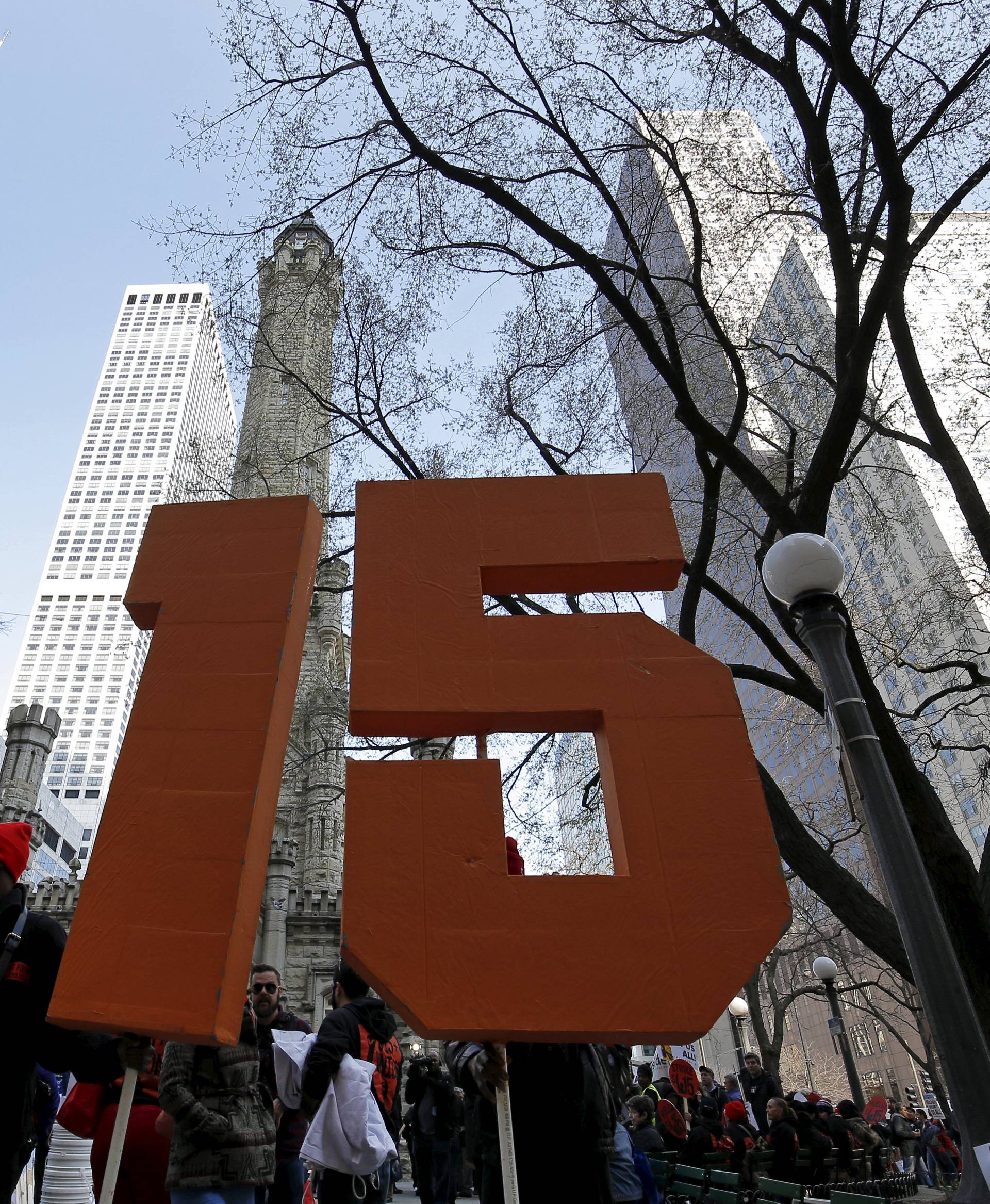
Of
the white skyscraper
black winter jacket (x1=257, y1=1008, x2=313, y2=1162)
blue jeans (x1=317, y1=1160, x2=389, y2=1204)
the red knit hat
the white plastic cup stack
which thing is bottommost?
blue jeans (x1=317, y1=1160, x2=389, y2=1204)

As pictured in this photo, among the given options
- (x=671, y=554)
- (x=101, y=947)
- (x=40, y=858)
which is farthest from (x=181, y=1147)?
(x=40, y=858)

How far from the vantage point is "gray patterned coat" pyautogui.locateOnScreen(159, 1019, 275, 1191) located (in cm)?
379

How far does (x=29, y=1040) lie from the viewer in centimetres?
314

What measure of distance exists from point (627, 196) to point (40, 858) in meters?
67.0

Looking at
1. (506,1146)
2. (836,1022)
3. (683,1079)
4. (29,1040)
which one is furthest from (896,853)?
(836,1022)

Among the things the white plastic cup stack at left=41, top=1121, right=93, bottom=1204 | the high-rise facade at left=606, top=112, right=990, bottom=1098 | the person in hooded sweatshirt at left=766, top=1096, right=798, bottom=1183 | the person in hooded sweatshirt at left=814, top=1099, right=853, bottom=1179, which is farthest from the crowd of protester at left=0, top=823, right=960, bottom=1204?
the person in hooded sweatshirt at left=814, top=1099, right=853, bottom=1179

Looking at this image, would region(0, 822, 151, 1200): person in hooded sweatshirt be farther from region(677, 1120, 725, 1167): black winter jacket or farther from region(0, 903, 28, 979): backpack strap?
region(677, 1120, 725, 1167): black winter jacket

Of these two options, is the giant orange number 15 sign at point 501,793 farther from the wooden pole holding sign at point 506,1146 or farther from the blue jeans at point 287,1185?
the blue jeans at point 287,1185

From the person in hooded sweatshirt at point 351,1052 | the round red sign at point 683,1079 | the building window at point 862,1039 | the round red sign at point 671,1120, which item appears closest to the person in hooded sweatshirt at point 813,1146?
the round red sign at point 671,1120

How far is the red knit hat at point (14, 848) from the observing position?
11.1ft

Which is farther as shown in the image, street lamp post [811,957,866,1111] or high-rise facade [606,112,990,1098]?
street lamp post [811,957,866,1111]

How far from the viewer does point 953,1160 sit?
18.2m

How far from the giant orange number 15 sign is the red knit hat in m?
1.37

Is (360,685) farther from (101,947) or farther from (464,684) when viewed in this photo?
(101,947)
